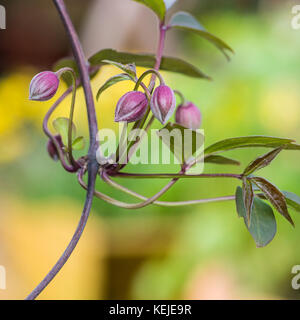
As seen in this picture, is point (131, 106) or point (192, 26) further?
point (192, 26)

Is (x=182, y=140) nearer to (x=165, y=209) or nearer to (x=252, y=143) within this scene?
(x=252, y=143)

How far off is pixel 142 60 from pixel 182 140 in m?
0.09

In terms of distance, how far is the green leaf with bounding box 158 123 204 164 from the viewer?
31cm

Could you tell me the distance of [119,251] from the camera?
1.23m

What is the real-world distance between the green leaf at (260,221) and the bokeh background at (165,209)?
83cm

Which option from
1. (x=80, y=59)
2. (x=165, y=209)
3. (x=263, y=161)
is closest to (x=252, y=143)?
(x=263, y=161)

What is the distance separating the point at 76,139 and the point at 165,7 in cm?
13

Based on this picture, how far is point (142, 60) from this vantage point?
1.22 ft

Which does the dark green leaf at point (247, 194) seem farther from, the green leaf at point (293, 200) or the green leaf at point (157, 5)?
the green leaf at point (157, 5)

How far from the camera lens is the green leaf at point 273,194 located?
29 cm

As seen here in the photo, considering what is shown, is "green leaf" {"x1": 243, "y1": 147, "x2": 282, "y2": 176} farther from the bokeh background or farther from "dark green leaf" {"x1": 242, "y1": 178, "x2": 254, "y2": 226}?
the bokeh background
